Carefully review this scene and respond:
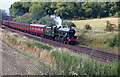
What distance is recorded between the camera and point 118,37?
1777cm

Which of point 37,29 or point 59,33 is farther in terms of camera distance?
point 37,29

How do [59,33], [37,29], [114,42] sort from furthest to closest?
[37,29], [59,33], [114,42]

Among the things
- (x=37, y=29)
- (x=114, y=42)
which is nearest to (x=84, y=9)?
(x=37, y=29)

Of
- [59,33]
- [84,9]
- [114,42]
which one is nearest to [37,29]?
[59,33]

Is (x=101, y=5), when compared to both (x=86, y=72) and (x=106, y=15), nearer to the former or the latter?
(x=106, y=15)

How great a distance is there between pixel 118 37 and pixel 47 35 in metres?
10.5

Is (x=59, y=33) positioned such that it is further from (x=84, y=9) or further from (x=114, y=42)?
(x=84, y=9)

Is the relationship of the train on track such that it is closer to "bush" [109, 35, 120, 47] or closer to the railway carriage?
the railway carriage

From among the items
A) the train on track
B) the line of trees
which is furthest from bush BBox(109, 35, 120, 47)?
the line of trees

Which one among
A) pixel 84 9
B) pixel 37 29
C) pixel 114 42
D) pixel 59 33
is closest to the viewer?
pixel 114 42

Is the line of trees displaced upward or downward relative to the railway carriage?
upward

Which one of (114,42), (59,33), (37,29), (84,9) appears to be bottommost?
(114,42)

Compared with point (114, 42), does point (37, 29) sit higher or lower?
higher

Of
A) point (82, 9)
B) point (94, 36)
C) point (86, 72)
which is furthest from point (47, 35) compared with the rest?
point (86, 72)
